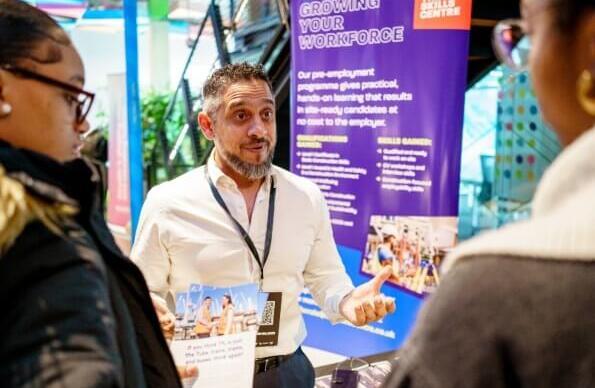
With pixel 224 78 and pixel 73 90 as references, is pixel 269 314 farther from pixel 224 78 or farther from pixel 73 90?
pixel 73 90

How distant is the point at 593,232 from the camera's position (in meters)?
0.61

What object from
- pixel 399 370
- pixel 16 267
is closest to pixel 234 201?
pixel 16 267

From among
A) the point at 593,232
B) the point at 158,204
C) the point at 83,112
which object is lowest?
the point at 158,204

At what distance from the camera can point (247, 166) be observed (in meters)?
2.39

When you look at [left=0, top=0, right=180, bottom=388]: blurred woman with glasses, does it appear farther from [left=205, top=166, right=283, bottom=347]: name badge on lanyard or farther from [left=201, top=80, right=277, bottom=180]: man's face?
[left=201, top=80, right=277, bottom=180]: man's face

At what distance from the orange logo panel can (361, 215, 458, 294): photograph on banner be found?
0.97 meters

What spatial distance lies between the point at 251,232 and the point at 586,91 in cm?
174

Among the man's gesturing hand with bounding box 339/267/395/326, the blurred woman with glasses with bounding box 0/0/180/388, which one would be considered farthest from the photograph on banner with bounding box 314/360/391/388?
the blurred woman with glasses with bounding box 0/0/180/388

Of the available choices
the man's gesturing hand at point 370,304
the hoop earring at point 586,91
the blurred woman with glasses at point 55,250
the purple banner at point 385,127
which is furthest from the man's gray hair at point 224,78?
the hoop earring at point 586,91

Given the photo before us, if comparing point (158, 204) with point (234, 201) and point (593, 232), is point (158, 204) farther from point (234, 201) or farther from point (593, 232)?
point (593, 232)

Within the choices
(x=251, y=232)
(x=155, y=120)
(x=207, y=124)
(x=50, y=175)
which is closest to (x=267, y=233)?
(x=251, y=232)

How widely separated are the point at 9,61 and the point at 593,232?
0.87m

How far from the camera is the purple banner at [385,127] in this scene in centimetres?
322

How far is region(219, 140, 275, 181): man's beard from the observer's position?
2393 mm
